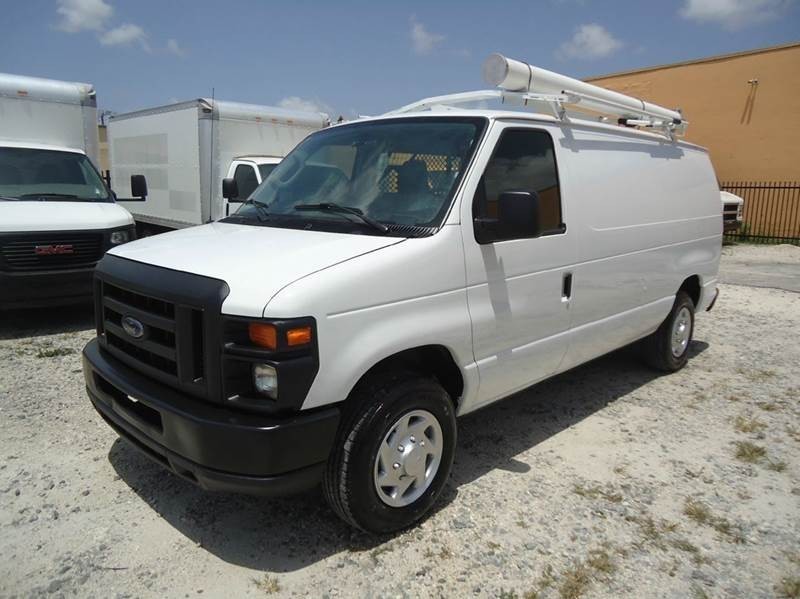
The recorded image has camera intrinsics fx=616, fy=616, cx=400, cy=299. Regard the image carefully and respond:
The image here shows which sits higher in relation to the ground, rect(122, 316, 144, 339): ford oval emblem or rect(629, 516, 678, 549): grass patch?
rect(122, 316, 144, 339): ford oval emblem

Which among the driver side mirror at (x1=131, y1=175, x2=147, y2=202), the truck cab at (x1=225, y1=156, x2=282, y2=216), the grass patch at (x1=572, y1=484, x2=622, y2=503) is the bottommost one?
the grass patch at (x1=572, y1=484, x2=622, y2=503)

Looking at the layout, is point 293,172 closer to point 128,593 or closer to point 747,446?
point 128,593

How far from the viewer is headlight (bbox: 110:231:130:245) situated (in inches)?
281

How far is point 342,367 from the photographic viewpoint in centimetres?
279

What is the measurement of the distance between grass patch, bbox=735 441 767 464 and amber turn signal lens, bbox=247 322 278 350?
3.49 m

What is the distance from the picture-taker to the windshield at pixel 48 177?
7.51 m

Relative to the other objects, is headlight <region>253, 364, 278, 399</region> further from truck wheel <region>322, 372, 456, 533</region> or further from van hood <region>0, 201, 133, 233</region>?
van hood <region>0, 201, 133, 233</region>

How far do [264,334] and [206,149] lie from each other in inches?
351

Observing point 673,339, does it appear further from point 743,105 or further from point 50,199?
point 743,105

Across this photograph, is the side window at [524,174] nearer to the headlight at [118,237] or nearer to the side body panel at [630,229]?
the side body panel at [630,229]

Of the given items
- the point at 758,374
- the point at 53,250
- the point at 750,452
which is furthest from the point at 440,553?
the point at 53,250

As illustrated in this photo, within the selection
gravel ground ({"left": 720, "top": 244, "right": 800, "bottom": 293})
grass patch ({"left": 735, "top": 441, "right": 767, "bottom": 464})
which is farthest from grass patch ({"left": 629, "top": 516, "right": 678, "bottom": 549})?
gravel ground ({"left": 720, "top": 244, "right": 800, "bottom": 293})

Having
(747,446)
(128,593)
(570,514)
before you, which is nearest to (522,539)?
(570,514)

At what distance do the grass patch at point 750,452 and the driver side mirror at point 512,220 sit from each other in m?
2.37
